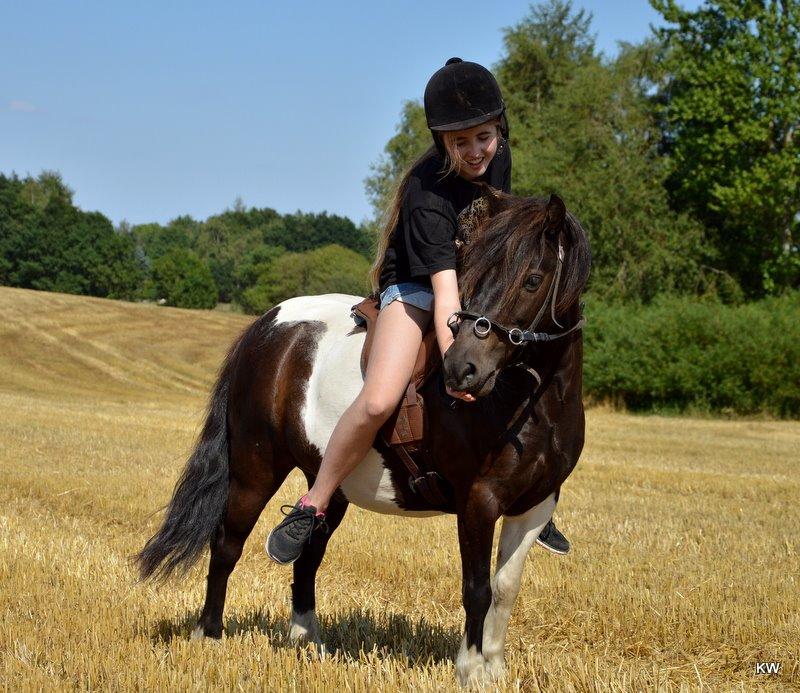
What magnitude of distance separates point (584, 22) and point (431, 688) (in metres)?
44.0

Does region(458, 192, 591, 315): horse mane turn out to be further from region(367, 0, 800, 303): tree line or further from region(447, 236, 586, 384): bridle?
region(367, 0, 800, 303): tree line

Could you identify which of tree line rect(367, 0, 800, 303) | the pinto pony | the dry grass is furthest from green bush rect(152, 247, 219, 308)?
the pinto pony

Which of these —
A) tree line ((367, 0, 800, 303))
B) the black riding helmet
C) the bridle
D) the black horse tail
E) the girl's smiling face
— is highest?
tree line ((367, 0, 800, 303))

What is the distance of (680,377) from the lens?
27141 mm

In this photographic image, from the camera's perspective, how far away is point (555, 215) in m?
3.65

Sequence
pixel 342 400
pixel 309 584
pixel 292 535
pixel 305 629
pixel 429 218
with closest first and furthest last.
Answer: pixel 429 218 → pixel 292 535 → pixel 342 400 → pixel 305 629 → pixel 309 584

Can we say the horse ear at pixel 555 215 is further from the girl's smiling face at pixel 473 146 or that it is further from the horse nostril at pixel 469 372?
the horse nostril at pixel 469 372

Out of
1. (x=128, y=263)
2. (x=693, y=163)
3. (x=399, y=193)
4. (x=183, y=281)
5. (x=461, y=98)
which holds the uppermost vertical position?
(x=693, y=163)

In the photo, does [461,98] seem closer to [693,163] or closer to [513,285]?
[513,285]

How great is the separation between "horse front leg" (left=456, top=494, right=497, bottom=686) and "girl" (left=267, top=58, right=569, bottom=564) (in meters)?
0.61

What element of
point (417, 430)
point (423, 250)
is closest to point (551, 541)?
point (417, 430)

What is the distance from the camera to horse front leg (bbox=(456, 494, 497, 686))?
3.90m

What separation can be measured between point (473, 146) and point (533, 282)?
0.75 metres

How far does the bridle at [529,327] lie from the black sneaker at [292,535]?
4.49 ft
